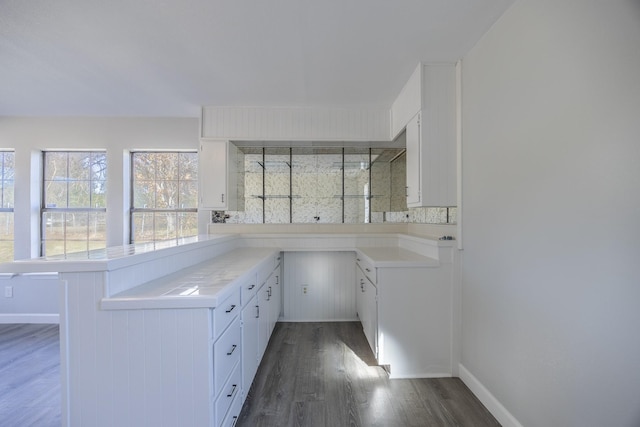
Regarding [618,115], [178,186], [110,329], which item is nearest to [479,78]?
[618,115]

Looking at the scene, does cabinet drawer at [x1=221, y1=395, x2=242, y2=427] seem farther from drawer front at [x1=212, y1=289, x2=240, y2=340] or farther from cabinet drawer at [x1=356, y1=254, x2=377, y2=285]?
cabinet drawer at [x1=356, y1=254, x2=377, y2=285]

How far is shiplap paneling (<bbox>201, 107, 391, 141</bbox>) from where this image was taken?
3.08 meters

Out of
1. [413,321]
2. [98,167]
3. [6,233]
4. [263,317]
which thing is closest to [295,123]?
[263,317]

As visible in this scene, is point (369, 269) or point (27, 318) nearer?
point (369, 269)

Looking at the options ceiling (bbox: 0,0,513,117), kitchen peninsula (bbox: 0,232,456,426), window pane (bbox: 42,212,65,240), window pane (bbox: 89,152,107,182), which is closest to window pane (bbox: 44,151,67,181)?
window pane (bbox: 89,152,107,182)

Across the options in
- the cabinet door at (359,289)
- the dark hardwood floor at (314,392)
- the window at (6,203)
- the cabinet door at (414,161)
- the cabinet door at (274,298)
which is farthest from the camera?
the window at (6,203)

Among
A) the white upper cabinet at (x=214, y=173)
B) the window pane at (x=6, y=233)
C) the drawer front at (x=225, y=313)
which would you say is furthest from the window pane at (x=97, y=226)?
the drawer front at (x=225, y=313)

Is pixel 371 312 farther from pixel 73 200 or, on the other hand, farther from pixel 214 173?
pixel 73 200

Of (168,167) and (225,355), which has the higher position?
(168,167)

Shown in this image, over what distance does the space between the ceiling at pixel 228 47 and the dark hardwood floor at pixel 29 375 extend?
8.40 ft

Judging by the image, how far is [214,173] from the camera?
3113 millimetres

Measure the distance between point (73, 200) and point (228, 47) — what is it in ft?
10.4

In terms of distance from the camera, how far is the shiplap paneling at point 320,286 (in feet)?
11.0

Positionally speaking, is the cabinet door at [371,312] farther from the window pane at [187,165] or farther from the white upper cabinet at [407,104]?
the window pane at [187,165]
